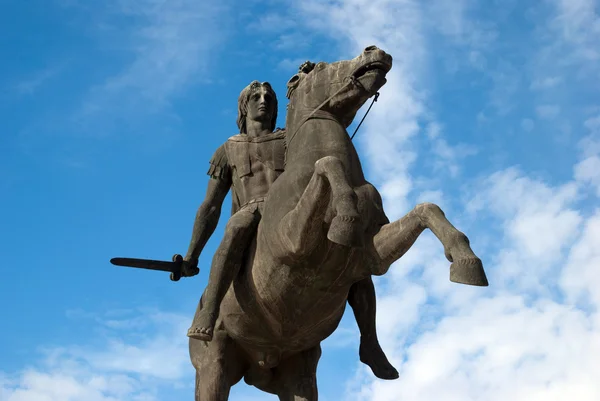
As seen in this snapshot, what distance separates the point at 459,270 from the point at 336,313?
2312mm

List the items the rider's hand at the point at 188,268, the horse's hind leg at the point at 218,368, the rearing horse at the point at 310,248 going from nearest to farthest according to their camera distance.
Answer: the rearing horse at the point at 310,248, the horse's hind leg at the point at 218,368, the rider's hand at the point at 188,268

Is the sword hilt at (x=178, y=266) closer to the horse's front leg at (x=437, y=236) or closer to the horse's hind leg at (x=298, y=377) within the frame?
the horse's hind leg at (x=298, y=377)

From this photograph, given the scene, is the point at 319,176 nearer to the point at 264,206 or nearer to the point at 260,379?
the point at 264,206

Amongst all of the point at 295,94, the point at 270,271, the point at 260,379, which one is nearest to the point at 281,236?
the point at 270,271

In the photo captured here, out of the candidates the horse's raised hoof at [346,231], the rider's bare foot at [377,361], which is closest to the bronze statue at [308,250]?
the horse's raised hoof at [346,231]

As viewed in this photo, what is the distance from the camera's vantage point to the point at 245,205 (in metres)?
10.2

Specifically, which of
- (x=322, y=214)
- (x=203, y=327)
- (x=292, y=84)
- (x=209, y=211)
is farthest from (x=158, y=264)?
(x=322, y=214)

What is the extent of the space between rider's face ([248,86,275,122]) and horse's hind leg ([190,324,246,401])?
2644mm

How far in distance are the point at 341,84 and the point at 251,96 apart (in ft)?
6.01

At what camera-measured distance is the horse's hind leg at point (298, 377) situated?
34.5 feet

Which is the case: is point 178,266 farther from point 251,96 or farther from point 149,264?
point 251,96

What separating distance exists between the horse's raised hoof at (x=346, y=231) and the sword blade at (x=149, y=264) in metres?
3.70

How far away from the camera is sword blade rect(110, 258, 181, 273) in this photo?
10.7 m

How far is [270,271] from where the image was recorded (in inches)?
362
